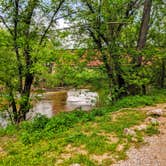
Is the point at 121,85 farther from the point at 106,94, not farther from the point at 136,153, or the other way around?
the point at 136,153

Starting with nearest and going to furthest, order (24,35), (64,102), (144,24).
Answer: (24,35) < (144,24) < (64,102)

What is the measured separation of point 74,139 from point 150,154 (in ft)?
5.14

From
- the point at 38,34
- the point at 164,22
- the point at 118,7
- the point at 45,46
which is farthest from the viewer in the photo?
the point at 164,22

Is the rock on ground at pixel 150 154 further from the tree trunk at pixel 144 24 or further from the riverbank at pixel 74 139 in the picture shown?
the tree trunk at pixel 144 24

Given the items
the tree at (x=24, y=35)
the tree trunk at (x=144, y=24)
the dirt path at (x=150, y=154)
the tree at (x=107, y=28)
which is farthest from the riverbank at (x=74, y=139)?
the tree trunk at (x=144, y=24)

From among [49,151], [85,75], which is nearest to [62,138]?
[49,151]

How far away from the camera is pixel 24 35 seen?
27.6ft

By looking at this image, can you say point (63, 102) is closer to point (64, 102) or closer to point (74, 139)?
point (64, 102)

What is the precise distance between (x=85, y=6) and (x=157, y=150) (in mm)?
6453

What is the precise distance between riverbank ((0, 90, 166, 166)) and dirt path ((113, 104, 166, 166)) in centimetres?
15

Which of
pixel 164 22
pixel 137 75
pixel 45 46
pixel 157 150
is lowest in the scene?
pixel 157 150

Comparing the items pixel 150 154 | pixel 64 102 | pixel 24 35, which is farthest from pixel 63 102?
pixel 150 154

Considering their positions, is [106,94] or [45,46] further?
[106,94]

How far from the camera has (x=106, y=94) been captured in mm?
10164
